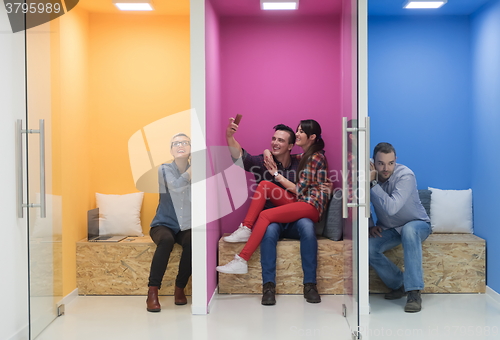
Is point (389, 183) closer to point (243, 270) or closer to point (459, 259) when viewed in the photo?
point (459, 259)

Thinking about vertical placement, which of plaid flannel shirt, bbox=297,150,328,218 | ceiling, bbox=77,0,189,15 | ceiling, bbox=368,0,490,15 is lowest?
plaid flannel shirt, bbox=297,150,328,218

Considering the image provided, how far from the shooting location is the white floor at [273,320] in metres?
2.87

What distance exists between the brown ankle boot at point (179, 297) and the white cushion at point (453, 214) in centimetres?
212

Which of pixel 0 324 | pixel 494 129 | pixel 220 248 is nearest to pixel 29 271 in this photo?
pixel 0 324

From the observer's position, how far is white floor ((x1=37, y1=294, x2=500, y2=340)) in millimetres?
2865

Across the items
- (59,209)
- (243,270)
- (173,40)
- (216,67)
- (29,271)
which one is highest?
(173,40)

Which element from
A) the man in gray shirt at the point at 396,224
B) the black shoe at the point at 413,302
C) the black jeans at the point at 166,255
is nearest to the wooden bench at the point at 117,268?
the black jeans at the point at 166,255

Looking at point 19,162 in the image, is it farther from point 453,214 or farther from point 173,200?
point 453,214

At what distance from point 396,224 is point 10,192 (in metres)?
2.62

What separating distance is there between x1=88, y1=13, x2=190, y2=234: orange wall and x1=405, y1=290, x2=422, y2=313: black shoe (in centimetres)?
225

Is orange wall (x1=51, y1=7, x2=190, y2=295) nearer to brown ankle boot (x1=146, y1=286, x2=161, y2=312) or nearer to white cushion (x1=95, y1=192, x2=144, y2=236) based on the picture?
white cushion (x1=95, y1=192, x2=144, y2=236)

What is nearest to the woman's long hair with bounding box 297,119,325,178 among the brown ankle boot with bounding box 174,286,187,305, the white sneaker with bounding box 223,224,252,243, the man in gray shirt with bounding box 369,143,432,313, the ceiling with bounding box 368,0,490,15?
the man in gray shirt with bounding box 369,143,432,313

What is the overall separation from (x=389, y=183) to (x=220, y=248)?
1.39 metres

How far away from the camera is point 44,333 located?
115 inches
